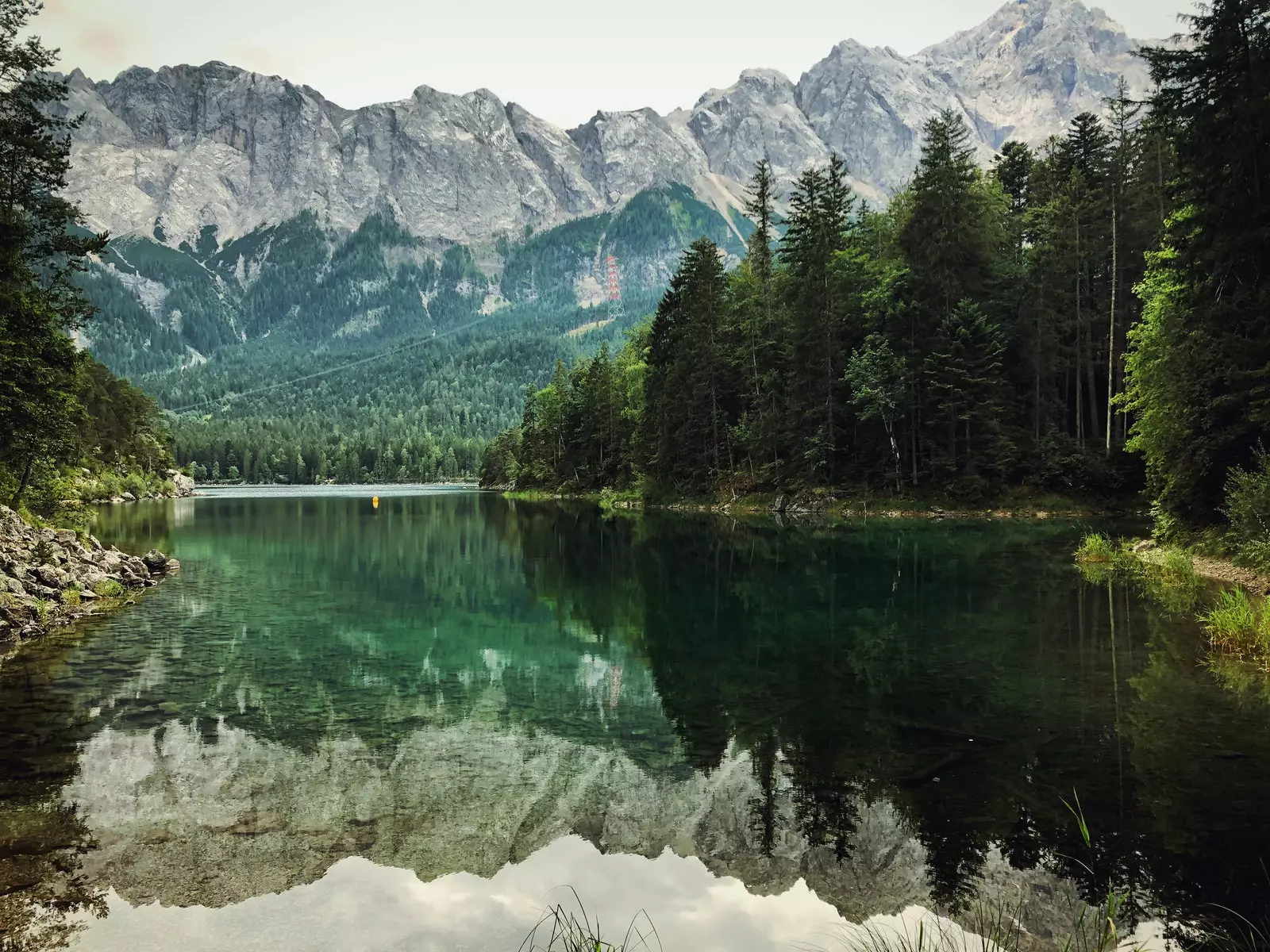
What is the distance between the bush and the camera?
68.5ft

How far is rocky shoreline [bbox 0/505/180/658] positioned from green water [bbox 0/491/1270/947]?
1265mm

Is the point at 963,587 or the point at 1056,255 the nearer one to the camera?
the point at 963,587

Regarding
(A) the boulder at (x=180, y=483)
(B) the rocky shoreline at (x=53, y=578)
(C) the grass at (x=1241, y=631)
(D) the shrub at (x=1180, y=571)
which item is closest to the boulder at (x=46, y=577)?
(B) the rocky shoreline at (x=53, y=578)

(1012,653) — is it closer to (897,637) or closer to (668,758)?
(897,637)

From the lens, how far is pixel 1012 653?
51.4 ft

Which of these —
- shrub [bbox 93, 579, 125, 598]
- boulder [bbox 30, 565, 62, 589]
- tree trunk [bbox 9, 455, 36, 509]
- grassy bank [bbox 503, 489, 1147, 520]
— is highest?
tree trunk [bbox 9, 455, 36, 509]

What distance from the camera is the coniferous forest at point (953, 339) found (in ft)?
158

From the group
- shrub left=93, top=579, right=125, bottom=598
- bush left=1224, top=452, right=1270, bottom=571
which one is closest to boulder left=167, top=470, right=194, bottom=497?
shrub left=93, top=579, right=125, bottom=598

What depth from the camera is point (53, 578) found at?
22.3 meters

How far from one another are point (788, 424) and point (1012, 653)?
44214 millimetres

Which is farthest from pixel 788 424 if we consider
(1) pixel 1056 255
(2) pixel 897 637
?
(2) pixel 897 637

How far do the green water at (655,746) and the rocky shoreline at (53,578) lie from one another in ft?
4.15

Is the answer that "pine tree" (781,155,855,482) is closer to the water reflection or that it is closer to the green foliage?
the green foliage

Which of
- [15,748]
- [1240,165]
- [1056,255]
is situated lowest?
[15,748]
